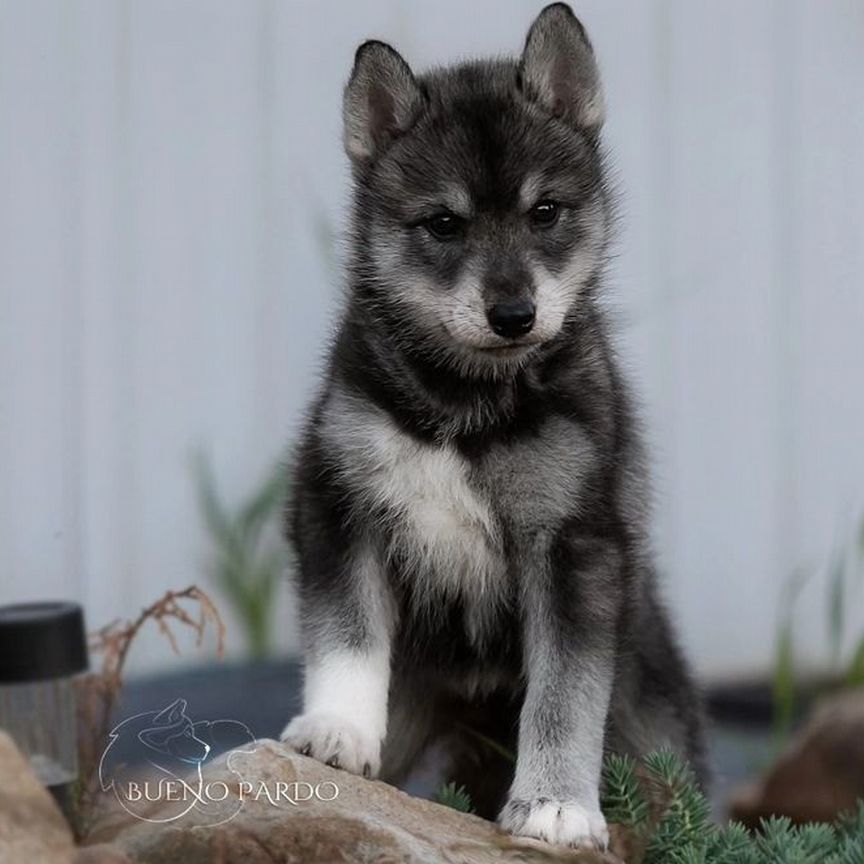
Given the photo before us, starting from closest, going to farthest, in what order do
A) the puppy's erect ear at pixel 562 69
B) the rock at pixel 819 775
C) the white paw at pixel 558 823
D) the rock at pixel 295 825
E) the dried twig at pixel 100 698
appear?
the rock at pixel 295 825 → the white paw at pixel 558 823 → the dried twig at pixel 100 698 → the puppy's erect ear at pixel 562 69 → the rock at pixel 819 775

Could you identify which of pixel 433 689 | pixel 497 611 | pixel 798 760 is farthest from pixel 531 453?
pixel 798 760

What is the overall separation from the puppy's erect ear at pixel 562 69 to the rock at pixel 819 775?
210 cm

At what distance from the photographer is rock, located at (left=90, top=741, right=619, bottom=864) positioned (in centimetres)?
227

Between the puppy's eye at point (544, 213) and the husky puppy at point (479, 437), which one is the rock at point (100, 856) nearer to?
the husky puppy at point (479, 437)

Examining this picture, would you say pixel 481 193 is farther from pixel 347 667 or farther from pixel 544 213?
pixel 347 667

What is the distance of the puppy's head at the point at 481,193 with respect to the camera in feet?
8.70

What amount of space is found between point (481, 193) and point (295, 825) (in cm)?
113

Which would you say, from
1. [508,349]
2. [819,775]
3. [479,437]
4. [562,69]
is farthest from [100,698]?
[819,775]

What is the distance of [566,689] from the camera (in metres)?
2.61

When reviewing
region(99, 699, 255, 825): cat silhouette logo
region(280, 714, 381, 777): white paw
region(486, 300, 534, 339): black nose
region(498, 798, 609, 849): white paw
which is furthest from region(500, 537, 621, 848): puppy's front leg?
region(99, 699, 255, 825): cat silhouette logo

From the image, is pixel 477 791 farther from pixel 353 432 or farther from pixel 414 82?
pixel 414 82

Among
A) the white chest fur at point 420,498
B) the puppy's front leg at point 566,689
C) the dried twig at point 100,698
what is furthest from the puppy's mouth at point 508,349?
the dried twig at point 100,698

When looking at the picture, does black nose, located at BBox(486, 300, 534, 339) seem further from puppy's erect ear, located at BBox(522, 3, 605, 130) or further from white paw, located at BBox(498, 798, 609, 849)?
white paw, located at BBox(498, 798, 609, 849)

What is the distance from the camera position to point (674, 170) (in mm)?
4766
